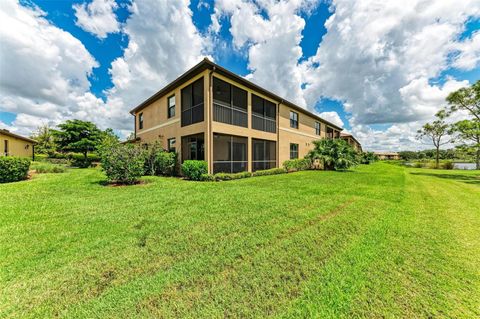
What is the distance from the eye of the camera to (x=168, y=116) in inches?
576

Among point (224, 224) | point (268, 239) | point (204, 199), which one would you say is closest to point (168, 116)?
point (204, 199)

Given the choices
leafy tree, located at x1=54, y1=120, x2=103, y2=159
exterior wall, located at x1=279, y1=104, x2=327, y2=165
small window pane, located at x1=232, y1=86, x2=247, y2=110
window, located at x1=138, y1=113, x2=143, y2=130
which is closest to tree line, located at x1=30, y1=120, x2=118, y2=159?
leafy tree, located at x1=54, y1=120, x2=103, y2=159

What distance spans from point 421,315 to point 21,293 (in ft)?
14.9

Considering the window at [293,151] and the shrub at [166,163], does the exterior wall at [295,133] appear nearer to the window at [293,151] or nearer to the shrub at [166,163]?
the window at [293,151]

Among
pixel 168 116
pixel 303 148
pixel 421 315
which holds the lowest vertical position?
pixel 421 315

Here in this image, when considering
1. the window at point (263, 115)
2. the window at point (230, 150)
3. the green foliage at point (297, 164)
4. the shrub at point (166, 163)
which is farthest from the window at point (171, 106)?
the green foliage at point (297, 164)

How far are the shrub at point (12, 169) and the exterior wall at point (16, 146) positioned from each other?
1799 centimetres

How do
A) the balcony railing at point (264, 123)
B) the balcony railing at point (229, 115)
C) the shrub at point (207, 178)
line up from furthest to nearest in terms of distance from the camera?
the balcony railing at point (264, 123), the balcony railing at point (229, 115), the shrub at point (207, 178)

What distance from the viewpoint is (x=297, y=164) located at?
1739 cm

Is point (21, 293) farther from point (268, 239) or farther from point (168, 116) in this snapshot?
point (168, 116)

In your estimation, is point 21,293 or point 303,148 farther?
point 303,148

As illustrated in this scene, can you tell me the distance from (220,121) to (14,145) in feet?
97.3

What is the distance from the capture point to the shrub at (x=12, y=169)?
9172 millimetres

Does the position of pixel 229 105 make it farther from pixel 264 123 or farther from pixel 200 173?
pixel 200 173
